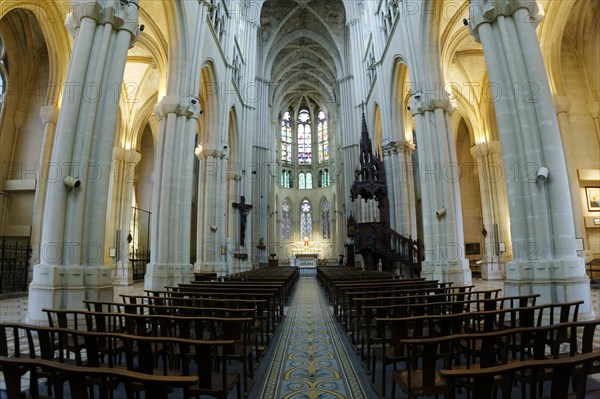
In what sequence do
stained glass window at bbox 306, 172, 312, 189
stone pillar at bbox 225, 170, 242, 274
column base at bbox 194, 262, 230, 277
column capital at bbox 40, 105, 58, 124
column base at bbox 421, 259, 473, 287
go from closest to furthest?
column base at bbox 421, 259, 473, 287
column capital at bbox 40, 105, 58, 124
column base at bbox 194, 262, 230, 277
stone pillar at bbox 225, 170, 242, 274
stained glass window at bbox 306, 172, 312, 189

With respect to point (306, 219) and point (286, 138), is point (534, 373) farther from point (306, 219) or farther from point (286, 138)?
point (286, 138)

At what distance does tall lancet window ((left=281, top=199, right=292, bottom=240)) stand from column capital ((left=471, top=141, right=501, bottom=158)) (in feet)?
91.0

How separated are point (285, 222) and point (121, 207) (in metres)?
26.6

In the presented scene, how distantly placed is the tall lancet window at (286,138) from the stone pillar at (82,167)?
37.9m

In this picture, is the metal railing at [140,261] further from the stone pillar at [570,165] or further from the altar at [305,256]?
the stone pillar at [570,165]

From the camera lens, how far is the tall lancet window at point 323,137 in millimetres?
45562

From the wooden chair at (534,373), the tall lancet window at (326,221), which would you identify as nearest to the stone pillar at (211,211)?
the wooden chair at (534,373)

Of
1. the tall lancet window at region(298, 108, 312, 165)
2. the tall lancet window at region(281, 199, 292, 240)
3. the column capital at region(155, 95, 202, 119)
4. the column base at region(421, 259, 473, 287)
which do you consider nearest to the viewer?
the column base at region(421, 259, 473, 287)

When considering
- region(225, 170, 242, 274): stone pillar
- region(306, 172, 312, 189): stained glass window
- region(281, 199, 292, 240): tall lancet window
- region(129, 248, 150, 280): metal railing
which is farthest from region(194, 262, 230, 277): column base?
region(306, 172, 312, 189): stained glass window

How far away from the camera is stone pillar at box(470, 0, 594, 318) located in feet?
21.1

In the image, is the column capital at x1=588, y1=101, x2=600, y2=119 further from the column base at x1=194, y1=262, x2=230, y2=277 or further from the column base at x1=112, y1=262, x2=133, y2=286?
the column base at x1=112, y1=262, x2=133, y2=286

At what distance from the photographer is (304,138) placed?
4700 cm

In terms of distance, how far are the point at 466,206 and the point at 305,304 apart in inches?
648

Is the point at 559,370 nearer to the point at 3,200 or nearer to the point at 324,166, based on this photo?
the point at 3,200
